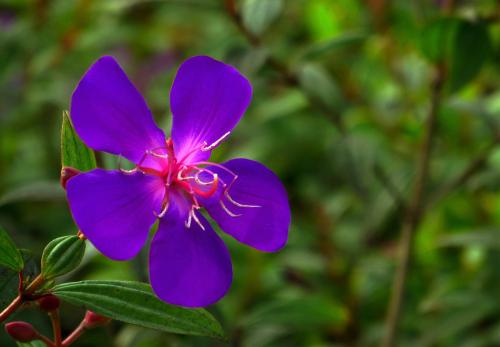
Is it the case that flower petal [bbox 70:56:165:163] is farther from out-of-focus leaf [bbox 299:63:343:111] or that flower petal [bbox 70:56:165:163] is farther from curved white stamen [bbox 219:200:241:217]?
out-of-focus leaf [bbox 299:63:343:111]

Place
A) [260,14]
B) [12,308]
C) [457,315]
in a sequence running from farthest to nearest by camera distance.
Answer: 1. [457,315]
2. [260,14]
3. [12,308]

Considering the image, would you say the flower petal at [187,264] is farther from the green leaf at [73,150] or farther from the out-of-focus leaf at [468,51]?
the out-of-focus leaf at [468,51]

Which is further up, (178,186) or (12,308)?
(178,186)

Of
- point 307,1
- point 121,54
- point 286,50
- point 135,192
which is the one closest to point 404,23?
point 286,50

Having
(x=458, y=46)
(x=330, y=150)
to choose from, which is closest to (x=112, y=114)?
(x=458, y=46)

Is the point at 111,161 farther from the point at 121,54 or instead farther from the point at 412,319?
the point at 121,54

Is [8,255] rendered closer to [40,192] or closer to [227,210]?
[227,210]

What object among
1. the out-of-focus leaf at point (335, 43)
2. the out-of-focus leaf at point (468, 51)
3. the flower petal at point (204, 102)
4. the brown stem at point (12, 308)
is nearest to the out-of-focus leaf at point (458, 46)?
the out-of-focus leaf at point (468, 51)
